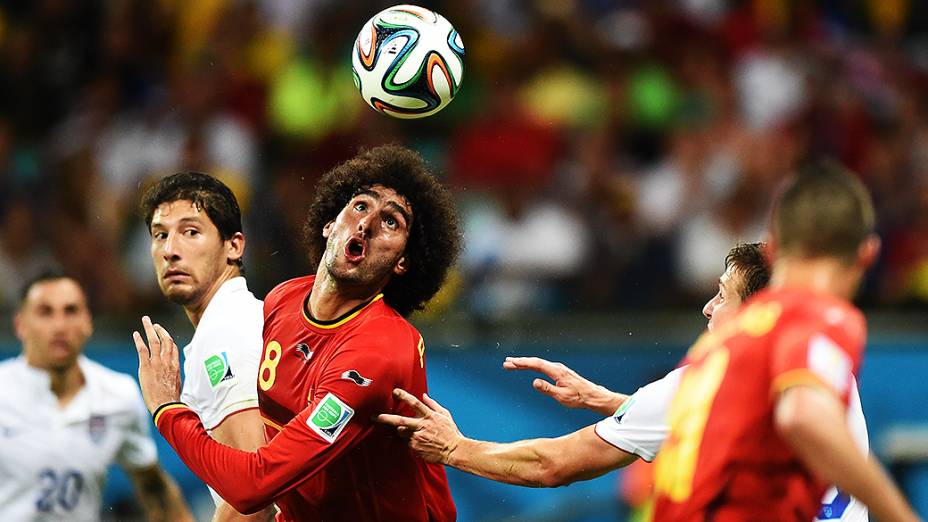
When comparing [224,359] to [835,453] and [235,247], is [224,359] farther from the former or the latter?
[835,453]

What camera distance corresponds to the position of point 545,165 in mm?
10461

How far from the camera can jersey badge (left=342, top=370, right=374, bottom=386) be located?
5.39 metres

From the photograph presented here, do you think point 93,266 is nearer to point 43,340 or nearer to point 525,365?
point 43,340

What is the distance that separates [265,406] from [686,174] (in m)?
5.35

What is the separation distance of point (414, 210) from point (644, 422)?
141cm

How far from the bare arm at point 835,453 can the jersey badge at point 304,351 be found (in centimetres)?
251

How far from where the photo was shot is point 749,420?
155 inches

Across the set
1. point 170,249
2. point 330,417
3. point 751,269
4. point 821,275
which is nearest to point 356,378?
point 330,417

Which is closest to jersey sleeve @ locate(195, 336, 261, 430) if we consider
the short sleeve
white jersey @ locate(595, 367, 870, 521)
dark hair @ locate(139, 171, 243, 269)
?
dark hair @ locate(139, 171, 243, 269)

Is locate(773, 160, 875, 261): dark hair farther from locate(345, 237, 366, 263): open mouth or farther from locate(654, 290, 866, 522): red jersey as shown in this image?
locate(345, 237, 366, 263): open mouth

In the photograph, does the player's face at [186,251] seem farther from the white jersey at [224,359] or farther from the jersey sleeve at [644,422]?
the jersey sleeve at [644,422]

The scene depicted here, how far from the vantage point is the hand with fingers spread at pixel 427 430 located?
5.34m

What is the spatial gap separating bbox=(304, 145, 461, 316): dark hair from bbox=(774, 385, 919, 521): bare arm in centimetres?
259

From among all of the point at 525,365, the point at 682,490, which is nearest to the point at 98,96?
the point at 525,365
